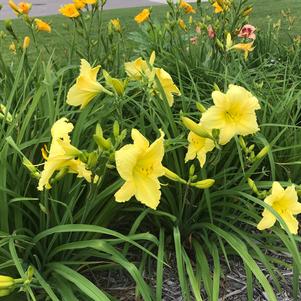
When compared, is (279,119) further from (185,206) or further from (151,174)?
(151,174)

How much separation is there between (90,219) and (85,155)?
0.54 metres

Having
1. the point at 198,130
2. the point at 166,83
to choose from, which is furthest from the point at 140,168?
the point at 166,83

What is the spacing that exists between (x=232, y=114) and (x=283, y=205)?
33cm

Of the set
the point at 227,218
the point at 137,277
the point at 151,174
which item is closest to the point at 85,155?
the point at 151,174

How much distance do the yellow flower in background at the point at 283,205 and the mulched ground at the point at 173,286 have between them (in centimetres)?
36

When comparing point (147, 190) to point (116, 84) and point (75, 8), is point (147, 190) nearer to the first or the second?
point (116, 84)

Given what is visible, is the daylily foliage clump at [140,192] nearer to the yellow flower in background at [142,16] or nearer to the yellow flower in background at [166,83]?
the yellow flower in background at [166,83]

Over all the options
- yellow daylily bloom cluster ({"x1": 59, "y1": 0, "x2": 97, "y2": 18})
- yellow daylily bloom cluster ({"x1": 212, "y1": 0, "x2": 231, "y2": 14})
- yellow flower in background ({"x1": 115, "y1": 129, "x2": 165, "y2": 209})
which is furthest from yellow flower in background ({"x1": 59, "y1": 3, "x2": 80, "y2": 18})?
yellow flower in background ({"x1": 115, "y1": 129, "x2": 165, "y2": 209})

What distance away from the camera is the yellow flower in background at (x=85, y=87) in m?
1.58

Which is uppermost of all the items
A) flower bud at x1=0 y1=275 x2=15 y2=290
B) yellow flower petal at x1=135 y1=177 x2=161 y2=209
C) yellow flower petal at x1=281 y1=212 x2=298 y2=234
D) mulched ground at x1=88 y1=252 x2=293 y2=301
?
yellow flower petal at x1=135 y1=177 x2=161 y2=209

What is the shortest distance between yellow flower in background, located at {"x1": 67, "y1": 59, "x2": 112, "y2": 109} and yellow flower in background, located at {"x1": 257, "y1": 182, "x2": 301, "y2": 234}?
0.60 meters

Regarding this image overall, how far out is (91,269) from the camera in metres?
1.66

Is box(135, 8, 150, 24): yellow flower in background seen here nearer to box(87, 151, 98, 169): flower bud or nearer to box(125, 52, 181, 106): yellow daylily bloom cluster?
box(125, 52, 181, 106): yellow daylily bloom cluster

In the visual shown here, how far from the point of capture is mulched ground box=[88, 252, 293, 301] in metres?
1.71
